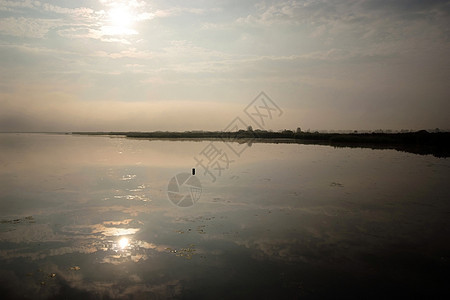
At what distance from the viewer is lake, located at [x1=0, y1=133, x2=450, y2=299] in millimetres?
6441

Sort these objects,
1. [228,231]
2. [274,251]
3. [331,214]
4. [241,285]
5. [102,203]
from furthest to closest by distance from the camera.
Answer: [102,203] < [331,214] < [228,231] < [274,251] < [241,285]

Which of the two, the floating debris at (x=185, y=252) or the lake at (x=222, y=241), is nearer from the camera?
the lake at (x=222, y=241)

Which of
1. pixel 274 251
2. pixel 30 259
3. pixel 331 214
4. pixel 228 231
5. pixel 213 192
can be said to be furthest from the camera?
pixel 213 192

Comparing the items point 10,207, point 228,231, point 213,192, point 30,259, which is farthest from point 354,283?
point 10,207

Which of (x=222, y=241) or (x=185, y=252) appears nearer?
(x=185, y=252)

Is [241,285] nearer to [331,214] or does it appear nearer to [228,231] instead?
[228,231]

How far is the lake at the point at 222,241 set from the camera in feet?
21.1

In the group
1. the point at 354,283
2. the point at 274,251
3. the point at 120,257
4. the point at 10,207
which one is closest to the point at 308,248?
the point at 274,251

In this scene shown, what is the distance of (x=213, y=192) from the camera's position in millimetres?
16281

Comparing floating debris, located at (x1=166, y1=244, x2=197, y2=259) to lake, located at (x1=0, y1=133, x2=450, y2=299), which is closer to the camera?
lake, located at (x1=0, y1=133, x2=450, y2=299)

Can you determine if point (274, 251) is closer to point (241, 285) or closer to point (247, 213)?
point (241, 285)

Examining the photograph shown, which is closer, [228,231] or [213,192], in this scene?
[228,231]

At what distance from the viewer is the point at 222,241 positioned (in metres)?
9.05

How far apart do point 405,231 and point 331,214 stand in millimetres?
2716
